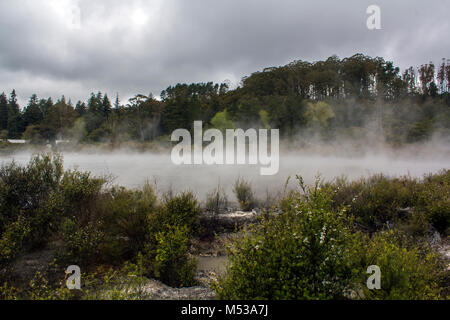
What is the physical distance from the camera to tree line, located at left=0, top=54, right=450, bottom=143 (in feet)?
112

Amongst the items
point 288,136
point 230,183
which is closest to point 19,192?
point 230,183

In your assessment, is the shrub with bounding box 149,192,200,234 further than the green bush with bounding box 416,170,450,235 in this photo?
No

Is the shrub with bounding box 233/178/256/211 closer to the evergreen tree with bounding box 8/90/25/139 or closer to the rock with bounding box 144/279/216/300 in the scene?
the rock with bounding box 144/279/216/300

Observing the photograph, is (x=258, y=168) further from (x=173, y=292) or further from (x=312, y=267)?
(x=312, y=267)

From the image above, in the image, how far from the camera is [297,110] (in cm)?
3672

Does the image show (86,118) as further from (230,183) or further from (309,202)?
(309,202)

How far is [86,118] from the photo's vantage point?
143ft

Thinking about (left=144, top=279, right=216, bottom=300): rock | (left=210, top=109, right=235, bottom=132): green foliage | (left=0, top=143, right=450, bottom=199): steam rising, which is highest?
(left=210, top=109, right=235, bottom=132): green foliage

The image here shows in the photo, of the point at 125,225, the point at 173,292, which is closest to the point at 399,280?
the point at 173,292

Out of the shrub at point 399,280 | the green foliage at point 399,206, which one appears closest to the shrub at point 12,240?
the shrub at point 399,280

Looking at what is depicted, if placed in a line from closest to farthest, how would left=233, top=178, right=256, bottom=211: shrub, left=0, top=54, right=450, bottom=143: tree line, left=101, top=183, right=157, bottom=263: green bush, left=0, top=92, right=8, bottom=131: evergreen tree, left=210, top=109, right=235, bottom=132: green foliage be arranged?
left=101, top=183, right=157, bottom=263: green bush, left=233, top=178, right=256, bottom=211: shrub, left=0, top=54, right=450, bottom=143: tree line, left=210, top=109, right=235, bottom=132: green foliage, left=0, top=92, right=8, bottom=131: evergreen tree

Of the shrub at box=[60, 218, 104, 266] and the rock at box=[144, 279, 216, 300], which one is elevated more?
the shrub at box=[60, 218, 104, 266]

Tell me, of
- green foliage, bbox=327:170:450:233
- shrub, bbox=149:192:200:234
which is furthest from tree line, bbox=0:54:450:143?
shrub, bbox=149:192:200:234

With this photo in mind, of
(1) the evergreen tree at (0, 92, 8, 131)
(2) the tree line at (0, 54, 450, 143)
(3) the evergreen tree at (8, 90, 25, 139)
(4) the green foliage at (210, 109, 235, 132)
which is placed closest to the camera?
(2) the tree line at (0, 54, 450, 143)
